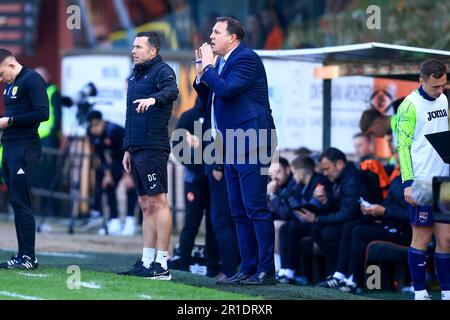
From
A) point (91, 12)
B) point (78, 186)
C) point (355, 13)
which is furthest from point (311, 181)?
point (91, 12)

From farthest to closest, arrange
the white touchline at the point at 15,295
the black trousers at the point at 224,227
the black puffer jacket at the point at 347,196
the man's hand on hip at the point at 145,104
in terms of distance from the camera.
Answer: the black puffer jacket at the point at 347,196
the black trousers at the point at 224,227
the man's hand on hip at the point at 145,104
the white touchline at the point at 15,295

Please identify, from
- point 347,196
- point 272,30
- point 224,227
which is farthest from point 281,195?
point 272,30

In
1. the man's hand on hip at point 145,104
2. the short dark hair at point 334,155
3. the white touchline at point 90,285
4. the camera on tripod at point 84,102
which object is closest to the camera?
the white touchline at point 90,285

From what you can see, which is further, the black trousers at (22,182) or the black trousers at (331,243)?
the black trousers at (331,243)

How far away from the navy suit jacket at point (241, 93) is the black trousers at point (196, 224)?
8.50 ft

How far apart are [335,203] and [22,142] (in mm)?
3461

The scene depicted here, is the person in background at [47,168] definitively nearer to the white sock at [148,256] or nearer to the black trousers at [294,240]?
the black trousers at [294,240]

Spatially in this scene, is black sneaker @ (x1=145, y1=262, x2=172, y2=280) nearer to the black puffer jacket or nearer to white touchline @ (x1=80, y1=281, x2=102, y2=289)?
white touchline @ (x1=80, y1=281, x2=102, y2=289)

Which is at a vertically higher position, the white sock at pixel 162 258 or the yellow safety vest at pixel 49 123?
the yellow safety vest at pixel 49 123

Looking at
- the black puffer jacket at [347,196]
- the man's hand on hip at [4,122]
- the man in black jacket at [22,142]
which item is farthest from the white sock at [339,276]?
the man's hand on hip at [4,122]

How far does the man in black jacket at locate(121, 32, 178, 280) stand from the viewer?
10664mm

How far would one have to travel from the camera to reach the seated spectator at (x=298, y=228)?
13.4 meters

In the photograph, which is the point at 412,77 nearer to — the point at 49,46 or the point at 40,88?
the point at 40,88

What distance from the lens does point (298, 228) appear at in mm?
13492
